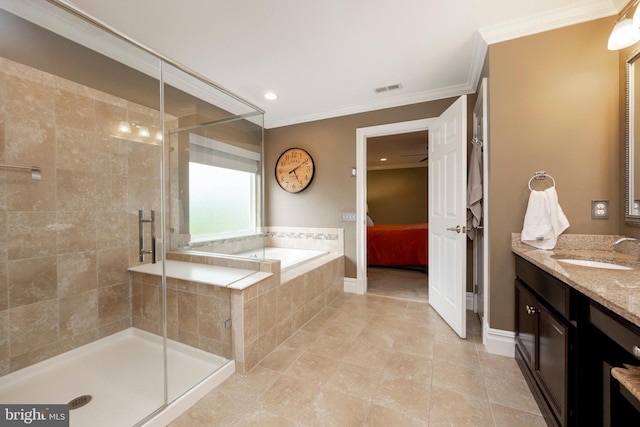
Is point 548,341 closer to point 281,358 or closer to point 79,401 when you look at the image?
point 281,358

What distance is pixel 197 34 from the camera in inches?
75.4

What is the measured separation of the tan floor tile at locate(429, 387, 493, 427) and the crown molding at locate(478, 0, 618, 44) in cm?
247

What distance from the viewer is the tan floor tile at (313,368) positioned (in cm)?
164

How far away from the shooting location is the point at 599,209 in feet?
5.48

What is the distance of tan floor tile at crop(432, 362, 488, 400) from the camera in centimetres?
152

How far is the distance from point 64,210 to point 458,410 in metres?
2.96

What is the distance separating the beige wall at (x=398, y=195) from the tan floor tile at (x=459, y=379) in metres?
5.74

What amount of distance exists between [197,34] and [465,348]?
3252mm

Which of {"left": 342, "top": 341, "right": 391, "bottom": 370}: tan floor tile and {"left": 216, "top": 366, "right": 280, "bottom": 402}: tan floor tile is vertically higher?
{"left": 342, "top": 341, "right": 391, "bottom": 370}: tan floor tile

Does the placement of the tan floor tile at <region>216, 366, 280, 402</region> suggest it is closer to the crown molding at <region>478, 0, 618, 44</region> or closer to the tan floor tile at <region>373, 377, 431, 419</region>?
the tan floor tile at <region>373, 377, 431, 419</region>

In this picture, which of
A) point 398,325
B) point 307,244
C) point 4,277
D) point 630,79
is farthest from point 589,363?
point 4,277

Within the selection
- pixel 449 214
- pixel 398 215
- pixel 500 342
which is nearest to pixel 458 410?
pixel 500 342

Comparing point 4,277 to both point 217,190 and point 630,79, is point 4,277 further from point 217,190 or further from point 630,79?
point 630,79

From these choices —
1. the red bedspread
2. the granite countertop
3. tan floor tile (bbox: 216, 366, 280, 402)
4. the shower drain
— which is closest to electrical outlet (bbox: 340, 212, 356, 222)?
the red bedspread
